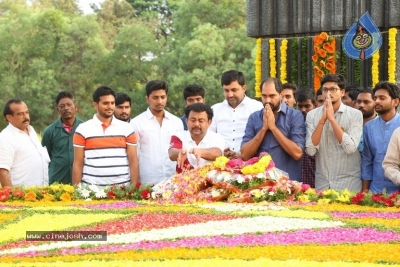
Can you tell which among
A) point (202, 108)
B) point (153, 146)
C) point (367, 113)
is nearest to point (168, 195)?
point (202, 108)

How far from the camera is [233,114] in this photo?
944 cm

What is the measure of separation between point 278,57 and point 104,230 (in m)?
11.2

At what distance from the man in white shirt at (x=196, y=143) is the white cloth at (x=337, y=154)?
3.17ft

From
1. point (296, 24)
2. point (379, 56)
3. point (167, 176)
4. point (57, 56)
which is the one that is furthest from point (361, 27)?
point (57, 56)

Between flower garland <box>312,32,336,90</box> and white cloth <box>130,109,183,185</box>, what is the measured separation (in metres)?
7.33

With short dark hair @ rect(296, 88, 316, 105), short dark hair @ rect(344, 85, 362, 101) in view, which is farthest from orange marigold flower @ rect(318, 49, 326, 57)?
short dark hair @ rect(296, 88, 316, 105)

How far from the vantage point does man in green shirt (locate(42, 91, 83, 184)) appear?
10062mm

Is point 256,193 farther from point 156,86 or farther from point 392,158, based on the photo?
point 156,86

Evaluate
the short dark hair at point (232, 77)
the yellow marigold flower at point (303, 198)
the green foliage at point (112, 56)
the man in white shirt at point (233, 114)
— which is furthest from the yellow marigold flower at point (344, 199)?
the green foliage at point (112, 56)

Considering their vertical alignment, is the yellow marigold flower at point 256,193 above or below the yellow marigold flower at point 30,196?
above

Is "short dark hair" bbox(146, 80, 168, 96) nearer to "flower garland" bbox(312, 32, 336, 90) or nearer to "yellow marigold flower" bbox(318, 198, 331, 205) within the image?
"yellow marigold flower" bbox(318, 198, 331, 205)

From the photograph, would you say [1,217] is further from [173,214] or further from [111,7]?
[111,7]

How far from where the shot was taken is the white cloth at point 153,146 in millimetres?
9367

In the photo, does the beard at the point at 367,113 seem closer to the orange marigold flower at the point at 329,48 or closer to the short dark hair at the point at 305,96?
the short dark hair at the point at 305,96
